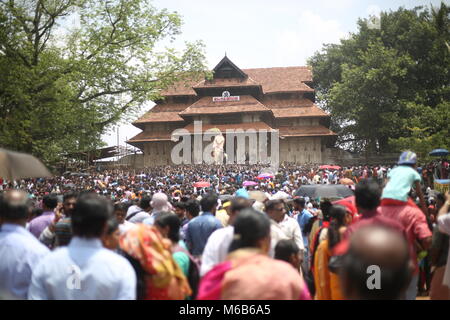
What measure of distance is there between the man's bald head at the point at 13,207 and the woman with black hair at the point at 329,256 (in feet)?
8.84

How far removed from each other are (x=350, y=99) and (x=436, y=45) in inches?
299

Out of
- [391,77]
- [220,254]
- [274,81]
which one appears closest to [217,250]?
[220,254]

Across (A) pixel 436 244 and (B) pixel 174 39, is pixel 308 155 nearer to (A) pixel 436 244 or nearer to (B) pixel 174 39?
(B) pixel 174 39

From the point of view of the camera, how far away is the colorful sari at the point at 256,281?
2658 mm

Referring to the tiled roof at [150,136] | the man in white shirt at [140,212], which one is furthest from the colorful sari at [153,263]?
the tiled roof at [150,136]

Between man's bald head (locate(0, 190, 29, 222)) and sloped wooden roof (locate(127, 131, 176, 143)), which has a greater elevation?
sloped wooden roof (locate(127, 131, 176, 143))

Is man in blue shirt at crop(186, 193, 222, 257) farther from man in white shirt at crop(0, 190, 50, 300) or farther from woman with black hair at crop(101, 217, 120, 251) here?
man in white shirt at crop(0, 190, 50, 300)

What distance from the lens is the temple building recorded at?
146 ft

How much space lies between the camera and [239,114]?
44.6 m

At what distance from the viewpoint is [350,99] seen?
40.9 m

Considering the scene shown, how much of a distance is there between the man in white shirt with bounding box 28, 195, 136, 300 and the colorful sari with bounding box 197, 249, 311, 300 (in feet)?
1.88

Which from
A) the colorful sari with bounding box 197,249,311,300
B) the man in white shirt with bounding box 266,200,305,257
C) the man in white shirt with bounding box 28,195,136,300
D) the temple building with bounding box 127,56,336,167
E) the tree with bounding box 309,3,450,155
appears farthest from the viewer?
the temple building with bounding box 127,56,336,167

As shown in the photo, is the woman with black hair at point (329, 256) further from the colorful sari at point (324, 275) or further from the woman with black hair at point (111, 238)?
the woman with black hair at point (111, 238)

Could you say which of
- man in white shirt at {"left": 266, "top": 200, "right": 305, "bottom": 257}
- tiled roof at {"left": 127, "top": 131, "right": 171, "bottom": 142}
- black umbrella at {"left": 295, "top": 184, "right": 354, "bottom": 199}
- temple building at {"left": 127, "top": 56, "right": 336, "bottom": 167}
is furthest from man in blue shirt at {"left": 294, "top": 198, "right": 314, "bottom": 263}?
tiled roof at {"left": 127, "top": 131, "right": 171, "bottom": 142}
